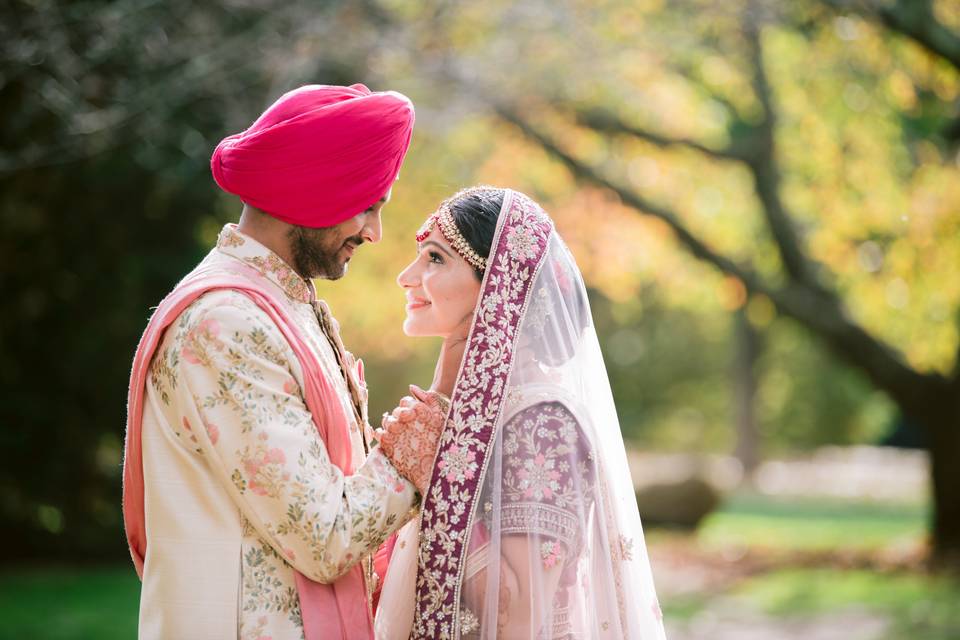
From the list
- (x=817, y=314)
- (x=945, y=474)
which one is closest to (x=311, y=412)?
(x=817, y=314)

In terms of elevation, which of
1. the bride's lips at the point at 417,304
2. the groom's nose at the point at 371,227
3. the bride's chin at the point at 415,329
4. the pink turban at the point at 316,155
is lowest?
the bride's chin at the point at 415,329

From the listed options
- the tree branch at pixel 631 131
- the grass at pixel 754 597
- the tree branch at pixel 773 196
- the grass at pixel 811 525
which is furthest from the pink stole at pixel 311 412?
the grass at pixel 811 525

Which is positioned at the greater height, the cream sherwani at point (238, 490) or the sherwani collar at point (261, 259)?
the sherwani collar at point (261, 259)

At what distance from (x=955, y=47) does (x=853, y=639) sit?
4.50 m

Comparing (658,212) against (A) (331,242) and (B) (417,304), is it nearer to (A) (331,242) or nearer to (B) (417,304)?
(B) (417,304)

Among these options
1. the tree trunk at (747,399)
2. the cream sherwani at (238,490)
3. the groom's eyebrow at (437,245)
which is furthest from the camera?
the tree trunk at (747,399)

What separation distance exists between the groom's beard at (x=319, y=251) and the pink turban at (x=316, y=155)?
5 centimetres

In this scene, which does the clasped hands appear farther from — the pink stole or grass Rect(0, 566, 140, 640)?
grass Rect(0, 566, 140, 640)

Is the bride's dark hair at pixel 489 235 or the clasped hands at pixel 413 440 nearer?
the clasped hands at pixel 413 440

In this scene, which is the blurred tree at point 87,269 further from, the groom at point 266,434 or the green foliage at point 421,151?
the groom at point 266,434

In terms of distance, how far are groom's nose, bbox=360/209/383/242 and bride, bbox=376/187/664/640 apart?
5.5 inches

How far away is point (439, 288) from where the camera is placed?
2771 millimetres

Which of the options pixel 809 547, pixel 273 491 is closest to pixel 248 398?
pixel 273 491

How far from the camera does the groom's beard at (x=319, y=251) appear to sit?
2698 mm
